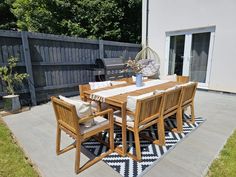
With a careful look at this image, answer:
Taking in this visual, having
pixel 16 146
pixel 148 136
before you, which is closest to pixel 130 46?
pixel 148 136

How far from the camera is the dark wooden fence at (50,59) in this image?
12.8 feet

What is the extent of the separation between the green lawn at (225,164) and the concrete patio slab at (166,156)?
63mm

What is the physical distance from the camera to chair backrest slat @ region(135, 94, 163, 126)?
1.88 meters

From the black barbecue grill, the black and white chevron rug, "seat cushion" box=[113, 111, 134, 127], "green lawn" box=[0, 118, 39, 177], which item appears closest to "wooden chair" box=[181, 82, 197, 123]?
the black and white chevron rug

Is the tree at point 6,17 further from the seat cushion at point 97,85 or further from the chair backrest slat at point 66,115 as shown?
the chair backrest slat at point 66,115

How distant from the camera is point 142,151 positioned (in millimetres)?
2238

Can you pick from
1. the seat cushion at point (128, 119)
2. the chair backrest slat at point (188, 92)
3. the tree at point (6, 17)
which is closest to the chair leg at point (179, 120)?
the chair backrest slat at point (188, 92)

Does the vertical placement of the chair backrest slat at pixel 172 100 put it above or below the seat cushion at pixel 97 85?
below

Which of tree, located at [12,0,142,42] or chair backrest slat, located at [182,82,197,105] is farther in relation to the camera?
tree, located at [12,0,142,42]

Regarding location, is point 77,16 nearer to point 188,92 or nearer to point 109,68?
point 109,68

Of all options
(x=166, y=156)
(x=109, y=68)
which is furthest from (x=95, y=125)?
(x=109, y=68)

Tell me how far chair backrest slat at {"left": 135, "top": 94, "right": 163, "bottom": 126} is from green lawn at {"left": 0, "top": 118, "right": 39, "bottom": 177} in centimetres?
130

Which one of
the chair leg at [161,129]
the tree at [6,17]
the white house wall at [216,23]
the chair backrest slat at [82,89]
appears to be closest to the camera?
the chair leg at [161,129]

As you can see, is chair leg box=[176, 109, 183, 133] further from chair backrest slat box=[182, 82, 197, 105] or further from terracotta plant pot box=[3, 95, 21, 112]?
terracotta plant pot box=[3, 95, 21, 112]
